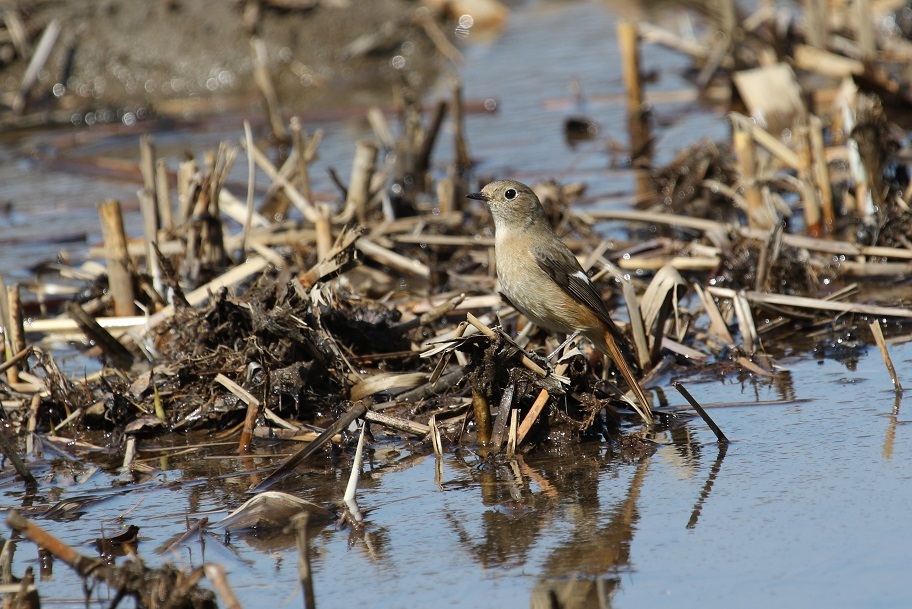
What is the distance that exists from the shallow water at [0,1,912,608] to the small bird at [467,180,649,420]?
1.52 ft

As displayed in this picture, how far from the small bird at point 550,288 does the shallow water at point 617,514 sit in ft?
1.52

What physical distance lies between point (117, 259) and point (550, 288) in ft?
9.40

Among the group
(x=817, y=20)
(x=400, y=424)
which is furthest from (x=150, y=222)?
(x=817, y=20)

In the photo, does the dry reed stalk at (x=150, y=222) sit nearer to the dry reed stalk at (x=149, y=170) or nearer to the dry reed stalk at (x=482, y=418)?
the dry reed stalk at (x=149, y=170)

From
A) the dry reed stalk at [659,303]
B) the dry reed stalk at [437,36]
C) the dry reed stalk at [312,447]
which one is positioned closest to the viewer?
the dry reed stalk at [312,447]

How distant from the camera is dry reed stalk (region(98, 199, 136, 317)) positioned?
6.92 metres

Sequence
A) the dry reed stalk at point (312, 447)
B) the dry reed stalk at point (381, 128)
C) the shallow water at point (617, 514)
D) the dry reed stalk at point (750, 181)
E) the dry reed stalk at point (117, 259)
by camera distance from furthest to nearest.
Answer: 1. the dry reed stalk at point (381, 128)
2. the dry reed stalk at point (750, 181)
3. the dry reed stalk at point (117, 259)
4. the dry reed stalk at point (312, 447)
5. the shallow water at point (617, 514)

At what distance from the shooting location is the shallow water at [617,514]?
11.8ft

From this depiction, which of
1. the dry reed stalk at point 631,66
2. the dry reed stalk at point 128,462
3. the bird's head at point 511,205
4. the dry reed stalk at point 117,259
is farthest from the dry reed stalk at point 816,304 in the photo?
the dry reed stalk at point 631,66

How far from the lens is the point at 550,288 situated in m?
5.54

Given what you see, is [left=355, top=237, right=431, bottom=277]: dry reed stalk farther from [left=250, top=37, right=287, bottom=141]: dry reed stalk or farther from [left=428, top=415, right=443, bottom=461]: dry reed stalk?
[left=250, top=37, right=287, bottom=141]: dry reed stalk

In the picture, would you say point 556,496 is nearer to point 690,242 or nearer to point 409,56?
point 690,242

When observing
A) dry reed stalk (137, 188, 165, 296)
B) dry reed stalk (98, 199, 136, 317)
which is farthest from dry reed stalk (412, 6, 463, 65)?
dry reed stalk (98, 199, 136, 317)

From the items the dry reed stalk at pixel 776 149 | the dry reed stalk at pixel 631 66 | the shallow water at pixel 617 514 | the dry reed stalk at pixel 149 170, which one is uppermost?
the dry reed stalk at pixel 631 66
